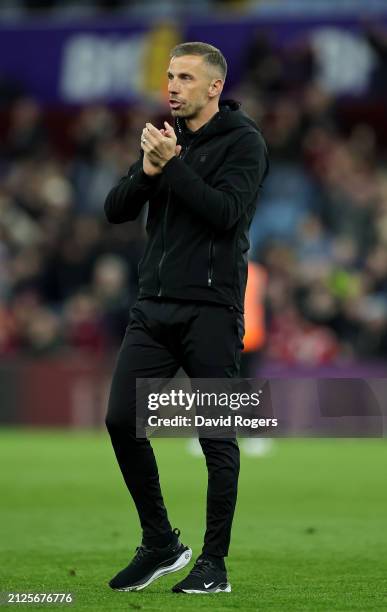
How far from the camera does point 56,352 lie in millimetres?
18062

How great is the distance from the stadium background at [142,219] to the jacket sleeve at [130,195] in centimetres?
654

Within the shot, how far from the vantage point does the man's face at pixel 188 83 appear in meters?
6.50

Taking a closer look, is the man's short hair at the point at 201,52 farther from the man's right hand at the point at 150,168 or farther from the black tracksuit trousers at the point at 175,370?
the black tracksuit trousers at the point at 175,370

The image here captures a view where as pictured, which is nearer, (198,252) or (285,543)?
(198,252)

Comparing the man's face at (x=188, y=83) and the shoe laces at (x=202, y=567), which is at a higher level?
the man's face at (x=188, y=83)

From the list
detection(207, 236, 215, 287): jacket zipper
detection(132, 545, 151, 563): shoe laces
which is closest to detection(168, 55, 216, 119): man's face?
detection(207, 236, 215, 287): jacket zipper

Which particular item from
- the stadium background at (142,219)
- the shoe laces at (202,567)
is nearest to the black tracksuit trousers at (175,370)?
the shoe laces at (202,567)

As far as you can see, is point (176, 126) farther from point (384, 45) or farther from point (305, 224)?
point (384, 45)

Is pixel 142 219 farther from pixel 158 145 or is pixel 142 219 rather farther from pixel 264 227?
pixel 158 145

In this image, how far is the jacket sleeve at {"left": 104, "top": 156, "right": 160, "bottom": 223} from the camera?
6496mm

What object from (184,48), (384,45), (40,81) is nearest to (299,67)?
(384,45)

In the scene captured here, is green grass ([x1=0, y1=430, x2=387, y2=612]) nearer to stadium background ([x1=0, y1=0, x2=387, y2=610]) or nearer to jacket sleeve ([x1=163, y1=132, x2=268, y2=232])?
stadium background ([x1=0, y1=0, x2=387, y2=610])

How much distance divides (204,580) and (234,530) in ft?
8.91

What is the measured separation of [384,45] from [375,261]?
11.3 ft
